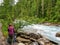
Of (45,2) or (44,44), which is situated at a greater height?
(45,2)

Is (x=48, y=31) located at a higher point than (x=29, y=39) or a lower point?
lower

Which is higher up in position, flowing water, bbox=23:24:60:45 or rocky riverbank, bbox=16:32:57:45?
rocky riverbank, bbox=16:32:57:45

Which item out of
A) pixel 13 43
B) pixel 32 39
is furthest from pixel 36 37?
pixel 13 43

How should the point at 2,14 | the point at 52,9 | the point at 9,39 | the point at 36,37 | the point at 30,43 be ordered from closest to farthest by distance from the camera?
the point at 9,39
the point at 30,43
the point at 36,37
the point at 2,14
the point at 52,9

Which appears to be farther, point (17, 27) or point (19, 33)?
point (17, 27)

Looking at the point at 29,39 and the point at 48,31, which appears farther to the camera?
the point at 48,31

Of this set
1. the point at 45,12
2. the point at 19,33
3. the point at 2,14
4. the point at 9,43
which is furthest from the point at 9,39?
the point at 45,12

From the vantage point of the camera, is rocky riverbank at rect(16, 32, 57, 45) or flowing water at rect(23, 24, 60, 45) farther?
flowing water at rect(23, 24, 60, 45)

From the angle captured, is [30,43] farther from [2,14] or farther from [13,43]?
[2,14]

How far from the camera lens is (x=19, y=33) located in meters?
18.9

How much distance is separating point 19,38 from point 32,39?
3.76 feet

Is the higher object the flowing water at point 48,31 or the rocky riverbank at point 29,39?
the rocky riverbank at point 29,39

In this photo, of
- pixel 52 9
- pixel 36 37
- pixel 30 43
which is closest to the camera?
pixel 30 43

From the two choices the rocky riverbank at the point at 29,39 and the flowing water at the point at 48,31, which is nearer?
the rocky riverbank at the point at 29,39
